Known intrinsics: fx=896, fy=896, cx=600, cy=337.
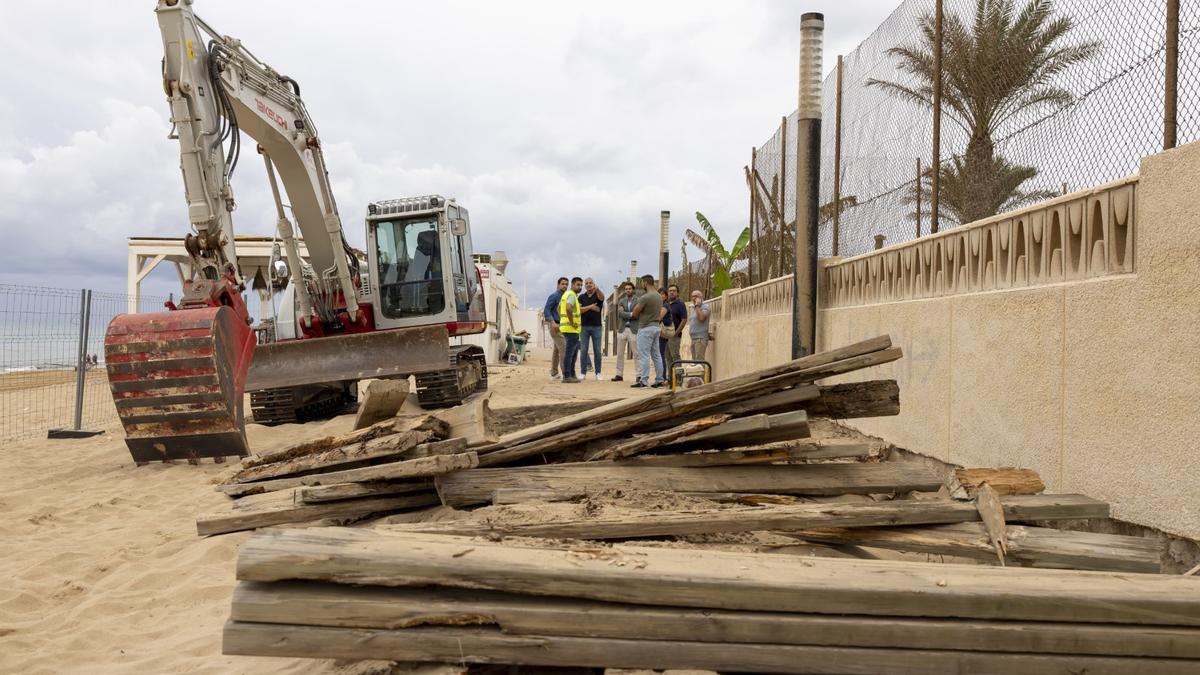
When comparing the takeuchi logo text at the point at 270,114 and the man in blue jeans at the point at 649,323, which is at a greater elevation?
the takeuchi logo text at the point at 270,114

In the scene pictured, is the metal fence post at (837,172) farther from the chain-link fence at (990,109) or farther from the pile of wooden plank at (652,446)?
the pile of wooden plank at (652,446)

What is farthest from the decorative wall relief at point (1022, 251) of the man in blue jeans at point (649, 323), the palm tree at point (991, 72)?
the man in blue jeans at point (649, 323)

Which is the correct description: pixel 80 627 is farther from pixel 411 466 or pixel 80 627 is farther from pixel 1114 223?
pixel 1114 223

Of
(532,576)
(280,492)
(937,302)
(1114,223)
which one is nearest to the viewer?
(532,576)

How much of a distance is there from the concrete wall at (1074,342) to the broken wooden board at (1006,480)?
0.23 meters

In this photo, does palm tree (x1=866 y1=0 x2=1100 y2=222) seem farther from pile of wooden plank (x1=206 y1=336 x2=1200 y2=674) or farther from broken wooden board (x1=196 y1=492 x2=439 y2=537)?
broken wooden board (x1=196 y1=492 x2=439 y2=537)

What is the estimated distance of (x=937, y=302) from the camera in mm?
5973

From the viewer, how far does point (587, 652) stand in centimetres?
254

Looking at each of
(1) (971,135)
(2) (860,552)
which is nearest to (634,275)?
(1) (971,135)

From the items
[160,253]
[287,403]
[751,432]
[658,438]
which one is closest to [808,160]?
[751,432]

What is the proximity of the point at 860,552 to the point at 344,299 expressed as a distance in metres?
9.78

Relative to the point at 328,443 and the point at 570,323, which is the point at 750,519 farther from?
the point at 570,323

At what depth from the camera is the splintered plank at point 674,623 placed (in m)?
2.55

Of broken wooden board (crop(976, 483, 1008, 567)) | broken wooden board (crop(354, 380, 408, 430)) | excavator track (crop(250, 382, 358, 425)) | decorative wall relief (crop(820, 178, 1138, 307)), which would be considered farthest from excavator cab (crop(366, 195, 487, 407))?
broken wooden board (crop(976, 483, 1008, 567))
